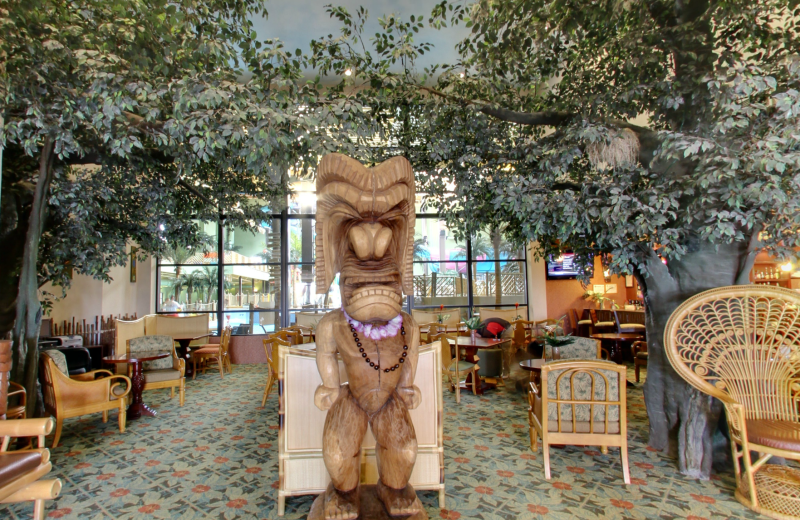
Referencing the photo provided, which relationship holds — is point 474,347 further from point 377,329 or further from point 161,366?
point 161,366

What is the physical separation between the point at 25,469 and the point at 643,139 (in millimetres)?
4579

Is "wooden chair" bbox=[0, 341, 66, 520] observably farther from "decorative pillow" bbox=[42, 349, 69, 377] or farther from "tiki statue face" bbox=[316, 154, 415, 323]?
"decorative pillow" bbox=[42, 349, 69, 377]

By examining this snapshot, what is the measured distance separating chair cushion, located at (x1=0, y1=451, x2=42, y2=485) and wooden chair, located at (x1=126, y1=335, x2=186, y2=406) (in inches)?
110

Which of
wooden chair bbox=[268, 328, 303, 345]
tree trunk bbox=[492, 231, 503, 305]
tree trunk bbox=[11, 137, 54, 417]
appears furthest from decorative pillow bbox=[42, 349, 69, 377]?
tree trunk bbox=[492, 231, 503, 305]

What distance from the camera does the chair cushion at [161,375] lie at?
506 centimetres

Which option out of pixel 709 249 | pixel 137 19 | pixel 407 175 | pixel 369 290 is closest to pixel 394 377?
pixel 369 290

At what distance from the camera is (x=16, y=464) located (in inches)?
86.9

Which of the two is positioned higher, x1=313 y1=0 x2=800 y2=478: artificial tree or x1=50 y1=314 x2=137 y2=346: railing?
x1=313 y1=0 x2=800 y2=478: artificial tree

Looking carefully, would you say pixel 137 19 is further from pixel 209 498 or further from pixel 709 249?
pixel 709 249

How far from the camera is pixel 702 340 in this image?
3207 millimetres

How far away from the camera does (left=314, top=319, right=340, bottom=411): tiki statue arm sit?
2.07 m

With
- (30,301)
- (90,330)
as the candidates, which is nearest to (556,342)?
(30,301)

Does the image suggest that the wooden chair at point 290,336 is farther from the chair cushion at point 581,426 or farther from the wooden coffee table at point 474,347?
the chair cushion at point 581,426

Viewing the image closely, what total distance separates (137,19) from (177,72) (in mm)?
530
